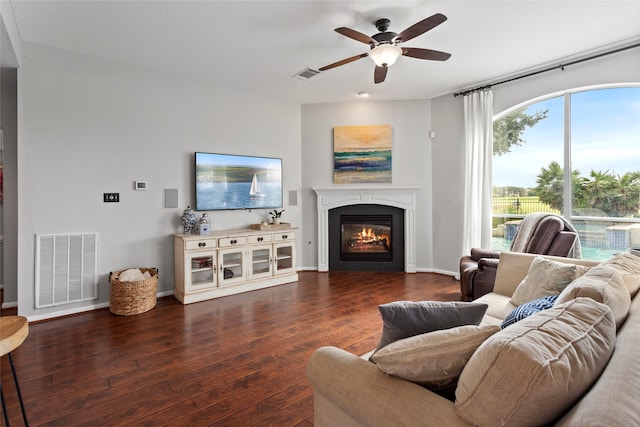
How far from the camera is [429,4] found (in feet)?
8.55

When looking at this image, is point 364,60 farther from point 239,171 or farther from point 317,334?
point 317,334

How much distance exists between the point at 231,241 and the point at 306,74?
2.37m

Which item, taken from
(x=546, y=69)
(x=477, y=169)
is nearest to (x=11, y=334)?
(x=477, y=169)

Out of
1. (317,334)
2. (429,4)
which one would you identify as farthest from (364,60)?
(317,334)

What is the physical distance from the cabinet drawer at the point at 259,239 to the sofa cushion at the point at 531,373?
12.0 ft

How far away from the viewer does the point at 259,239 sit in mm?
4363

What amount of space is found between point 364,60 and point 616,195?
130 inches

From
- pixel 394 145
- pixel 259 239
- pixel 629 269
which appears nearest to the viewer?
pixel 629 269

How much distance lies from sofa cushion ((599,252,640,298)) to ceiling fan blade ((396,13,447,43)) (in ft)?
6.48

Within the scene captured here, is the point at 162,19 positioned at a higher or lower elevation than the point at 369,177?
higher

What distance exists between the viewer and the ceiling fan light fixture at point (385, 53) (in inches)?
107

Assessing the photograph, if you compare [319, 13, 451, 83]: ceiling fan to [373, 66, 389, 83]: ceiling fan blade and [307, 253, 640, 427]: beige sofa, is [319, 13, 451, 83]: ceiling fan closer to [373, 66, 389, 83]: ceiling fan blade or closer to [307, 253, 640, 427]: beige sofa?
[373, 66, 389, 83]: ceiling fan blade

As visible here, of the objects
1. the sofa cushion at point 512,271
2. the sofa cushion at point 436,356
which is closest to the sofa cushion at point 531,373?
the sofa cushion at point 436,356

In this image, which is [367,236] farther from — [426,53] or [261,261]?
[426,53]
